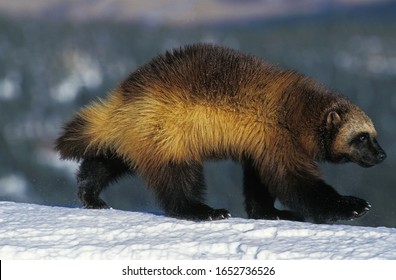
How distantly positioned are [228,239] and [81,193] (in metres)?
1.79

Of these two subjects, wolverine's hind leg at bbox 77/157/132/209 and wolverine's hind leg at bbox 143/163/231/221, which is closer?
wolverine's hind leg at bbox 143/163/231/221

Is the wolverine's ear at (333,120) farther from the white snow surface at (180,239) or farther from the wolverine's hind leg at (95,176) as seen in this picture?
the wolverine's hind leg at (95,176)

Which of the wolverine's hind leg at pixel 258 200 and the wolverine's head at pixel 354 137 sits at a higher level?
the wolverine's head at pixel 354 137

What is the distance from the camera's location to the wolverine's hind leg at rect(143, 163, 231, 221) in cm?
589

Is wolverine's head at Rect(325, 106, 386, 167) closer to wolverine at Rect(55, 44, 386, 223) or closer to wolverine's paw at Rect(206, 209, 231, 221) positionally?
wolverine at Rect(55, 44, 386, 223)

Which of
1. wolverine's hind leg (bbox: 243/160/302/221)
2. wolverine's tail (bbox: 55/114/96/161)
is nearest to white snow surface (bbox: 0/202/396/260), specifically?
wolverine's hind leg (bbox: 243/160/302/221)

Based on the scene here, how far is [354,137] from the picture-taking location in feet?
20.4

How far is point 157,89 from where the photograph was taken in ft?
19.9

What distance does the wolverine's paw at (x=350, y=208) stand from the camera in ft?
18.8

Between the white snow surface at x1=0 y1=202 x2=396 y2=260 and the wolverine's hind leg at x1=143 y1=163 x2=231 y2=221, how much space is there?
103 millimetres

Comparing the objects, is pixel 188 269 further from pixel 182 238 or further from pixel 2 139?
pixel 2 139

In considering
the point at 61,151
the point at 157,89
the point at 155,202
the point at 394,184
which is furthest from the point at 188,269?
the point at 394,184

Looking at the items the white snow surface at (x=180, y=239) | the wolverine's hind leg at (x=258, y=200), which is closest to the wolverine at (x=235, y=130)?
the wolverine's hind leg at (x=258, y=200)

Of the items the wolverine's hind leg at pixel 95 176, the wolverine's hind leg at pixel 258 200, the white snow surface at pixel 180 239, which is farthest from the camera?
the wolverine's hind leg at pixel 95 176
